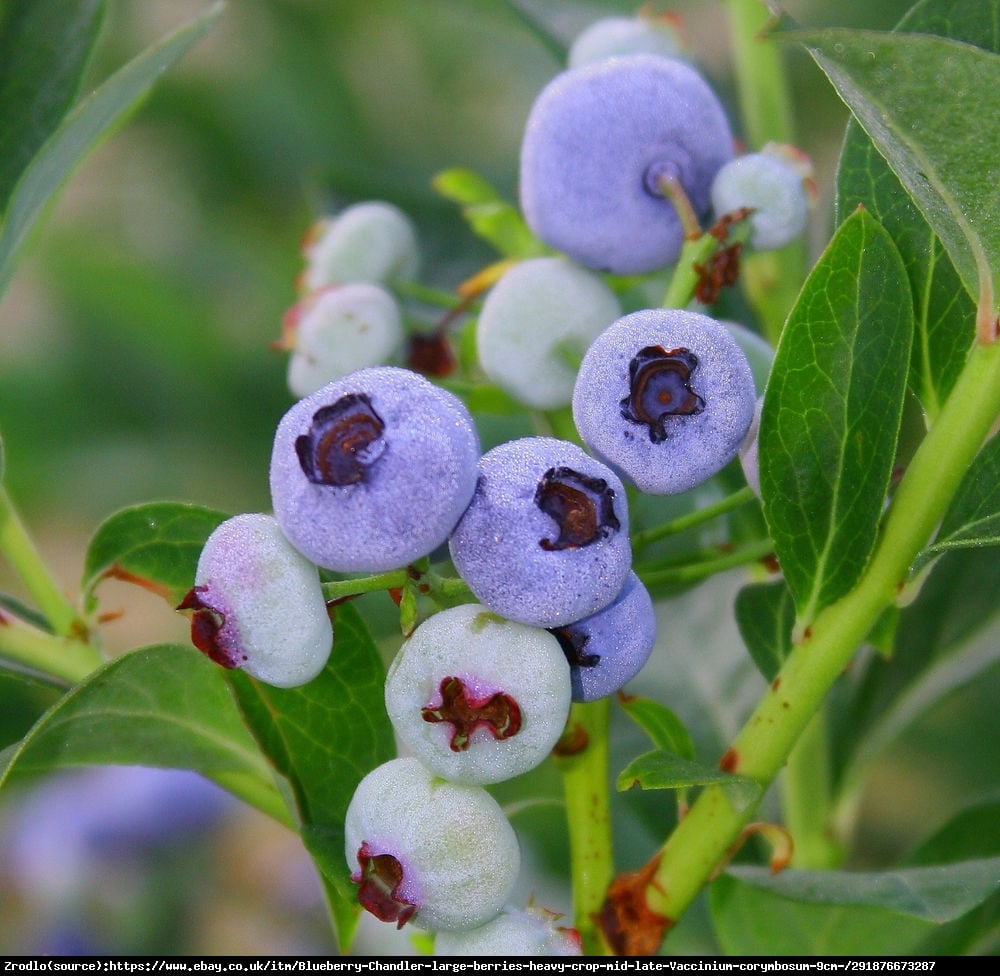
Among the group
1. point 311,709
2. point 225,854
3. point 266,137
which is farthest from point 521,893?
point 266,137

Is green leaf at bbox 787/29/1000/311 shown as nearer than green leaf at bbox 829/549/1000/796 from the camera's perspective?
Yes

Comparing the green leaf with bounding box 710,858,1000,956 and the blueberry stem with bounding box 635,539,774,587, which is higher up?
the blueberry stem with bounding box 635,539,774,587

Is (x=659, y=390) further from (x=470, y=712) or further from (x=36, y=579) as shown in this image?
(x=36, y=579)

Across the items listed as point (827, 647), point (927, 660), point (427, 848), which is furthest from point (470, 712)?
point (927, 660)

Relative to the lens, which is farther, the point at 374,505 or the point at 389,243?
the point at 389,243

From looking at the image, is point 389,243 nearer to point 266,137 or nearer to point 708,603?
point 708,603

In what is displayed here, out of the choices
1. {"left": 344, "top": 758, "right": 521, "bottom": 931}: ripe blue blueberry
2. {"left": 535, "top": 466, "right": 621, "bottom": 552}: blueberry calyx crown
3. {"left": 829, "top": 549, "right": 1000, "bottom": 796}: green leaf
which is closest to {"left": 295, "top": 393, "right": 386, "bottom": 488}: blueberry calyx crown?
{"left": 535, "top": 466, "right": 621, "bottom": 552}: blueberry calyx crown

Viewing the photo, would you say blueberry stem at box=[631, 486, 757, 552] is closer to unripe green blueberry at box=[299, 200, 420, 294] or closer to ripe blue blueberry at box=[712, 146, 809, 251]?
ripe blue blueberry at box=[712, 146, 809, 251]
